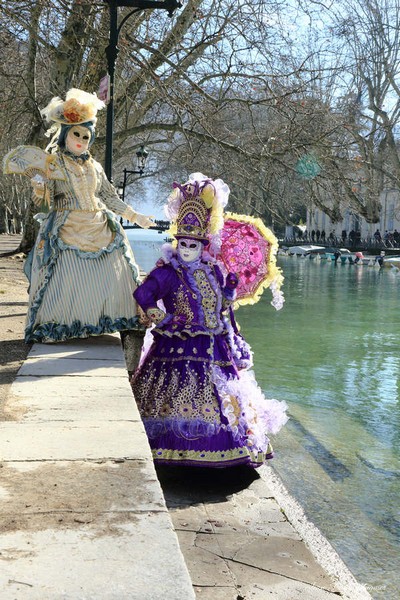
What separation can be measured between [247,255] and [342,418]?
297cm

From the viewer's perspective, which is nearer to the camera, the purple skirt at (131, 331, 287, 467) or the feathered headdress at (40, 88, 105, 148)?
the purple skirt at (131, 331, 287, 467)

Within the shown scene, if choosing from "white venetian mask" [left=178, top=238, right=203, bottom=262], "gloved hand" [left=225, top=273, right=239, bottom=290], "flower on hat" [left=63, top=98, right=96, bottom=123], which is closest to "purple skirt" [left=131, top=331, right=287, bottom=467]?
"gloved hand" [left=225, top=273, right=239, bottom=290]

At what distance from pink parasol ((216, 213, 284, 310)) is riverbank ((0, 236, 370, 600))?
1.15 m

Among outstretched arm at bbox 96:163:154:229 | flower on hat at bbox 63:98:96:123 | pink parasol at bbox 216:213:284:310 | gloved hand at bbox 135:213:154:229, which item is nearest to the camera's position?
pink parasol at bbox 216:213:284:310

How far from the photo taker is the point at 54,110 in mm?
6199

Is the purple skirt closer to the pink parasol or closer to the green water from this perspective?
the pink parasol

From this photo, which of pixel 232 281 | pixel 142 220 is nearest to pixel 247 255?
pixel 232 281

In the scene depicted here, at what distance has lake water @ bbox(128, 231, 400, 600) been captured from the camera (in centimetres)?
495

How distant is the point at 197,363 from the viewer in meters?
5.07

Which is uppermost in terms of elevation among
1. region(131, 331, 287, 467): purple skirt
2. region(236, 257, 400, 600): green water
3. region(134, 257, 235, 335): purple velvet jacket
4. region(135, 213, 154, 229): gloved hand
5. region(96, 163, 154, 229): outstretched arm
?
region(96, 163, 154, 229): outstretched arm

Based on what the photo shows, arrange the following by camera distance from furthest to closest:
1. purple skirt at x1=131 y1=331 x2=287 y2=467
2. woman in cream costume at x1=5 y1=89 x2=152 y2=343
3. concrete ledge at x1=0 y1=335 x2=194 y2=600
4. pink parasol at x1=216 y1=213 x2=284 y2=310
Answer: woman in cream costume at x1=5 y1=89 x2=152 y2=343 → pink parasol at x1=216 y1=213 x2=284 y2=310 → purple skirt at x1=131 y1=331 x2=287 y2=467 → concrete ledge at x1=0 y1=335 x2=194 y2=600

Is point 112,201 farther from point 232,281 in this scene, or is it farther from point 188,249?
point 232,281

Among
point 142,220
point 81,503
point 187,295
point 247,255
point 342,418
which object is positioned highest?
point 142,220

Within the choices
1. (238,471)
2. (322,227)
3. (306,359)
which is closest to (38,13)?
(306,359)
